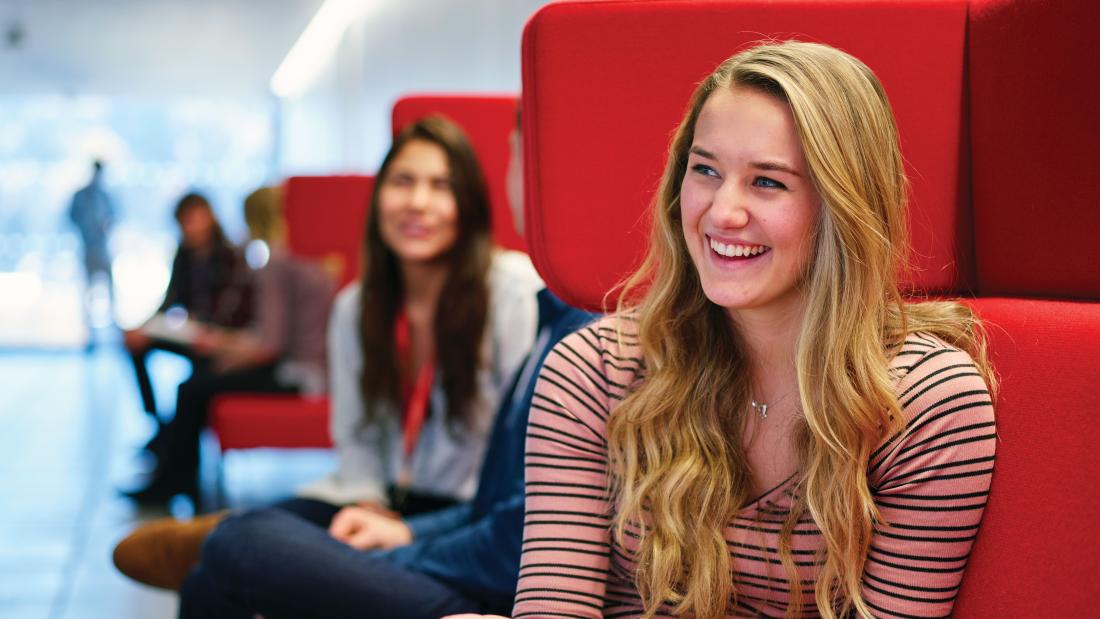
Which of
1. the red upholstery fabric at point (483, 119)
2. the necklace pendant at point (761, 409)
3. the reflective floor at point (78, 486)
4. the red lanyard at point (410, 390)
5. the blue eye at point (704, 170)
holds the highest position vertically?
the red upholstery fabric at point (483, 119)

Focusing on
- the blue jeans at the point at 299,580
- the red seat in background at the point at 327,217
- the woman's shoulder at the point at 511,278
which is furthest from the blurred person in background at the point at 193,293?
the blue jeans at the point at 299,580

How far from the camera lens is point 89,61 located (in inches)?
392

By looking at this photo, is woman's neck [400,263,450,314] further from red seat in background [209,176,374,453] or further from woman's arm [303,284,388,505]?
red seat in background [209,176,374,453]

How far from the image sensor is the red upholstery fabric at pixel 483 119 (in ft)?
8.78

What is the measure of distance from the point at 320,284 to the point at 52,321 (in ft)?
24.3

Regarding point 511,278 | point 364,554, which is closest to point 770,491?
point 364,554

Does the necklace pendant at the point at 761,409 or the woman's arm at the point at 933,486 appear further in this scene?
the necklace pendant at the point at 761,409

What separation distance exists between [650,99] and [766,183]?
194 millimetres

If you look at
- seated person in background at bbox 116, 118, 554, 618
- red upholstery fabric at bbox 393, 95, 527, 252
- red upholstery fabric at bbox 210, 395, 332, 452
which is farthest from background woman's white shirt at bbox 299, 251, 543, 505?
red upholstery fabric at bbox 210, 395, 332, 452

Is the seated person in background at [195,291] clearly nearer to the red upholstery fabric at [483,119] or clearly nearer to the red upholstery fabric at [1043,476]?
the red upholstery fabric at [483,119]

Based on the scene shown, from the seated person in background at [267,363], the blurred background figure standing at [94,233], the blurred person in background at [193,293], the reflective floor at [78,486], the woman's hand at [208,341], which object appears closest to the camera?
the reflective floor at [78,486]

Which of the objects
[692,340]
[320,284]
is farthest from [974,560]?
[320,284]

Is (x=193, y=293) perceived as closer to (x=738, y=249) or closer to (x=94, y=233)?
(x=738, y=249)

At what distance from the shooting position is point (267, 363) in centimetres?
387
